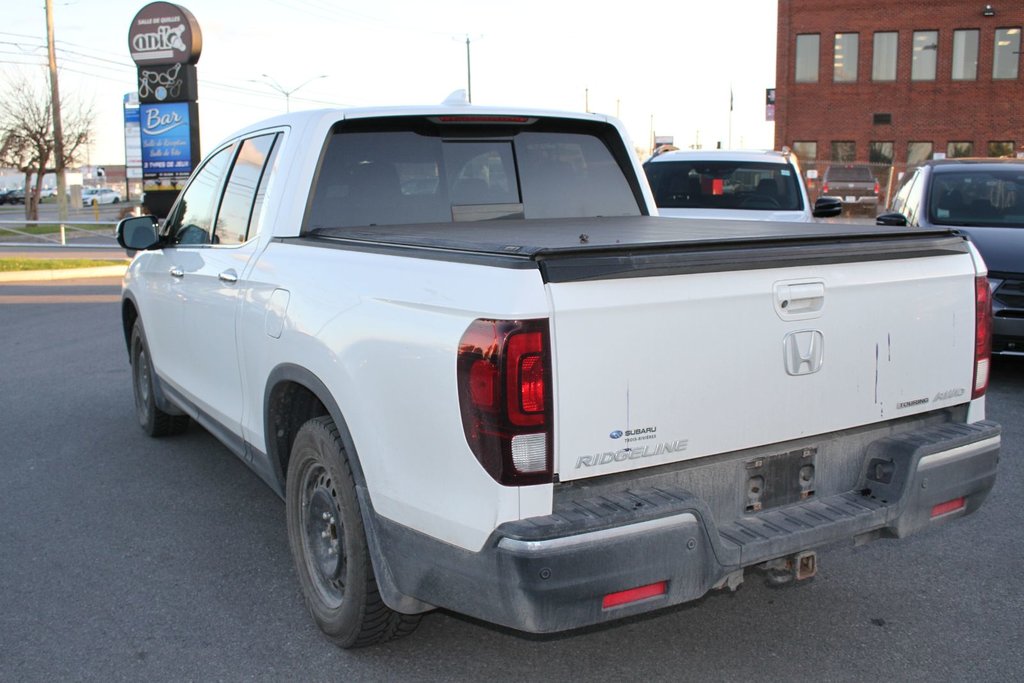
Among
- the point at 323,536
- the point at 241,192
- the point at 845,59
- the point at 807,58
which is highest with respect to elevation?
the point at 807,58

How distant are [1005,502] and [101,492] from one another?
5.00m

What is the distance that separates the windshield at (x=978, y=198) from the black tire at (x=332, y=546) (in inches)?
285

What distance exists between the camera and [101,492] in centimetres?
573

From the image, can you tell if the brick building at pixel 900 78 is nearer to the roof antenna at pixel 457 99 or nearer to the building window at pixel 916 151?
the building window at pixel 916 151

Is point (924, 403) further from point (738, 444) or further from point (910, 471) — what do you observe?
point (738, 444)

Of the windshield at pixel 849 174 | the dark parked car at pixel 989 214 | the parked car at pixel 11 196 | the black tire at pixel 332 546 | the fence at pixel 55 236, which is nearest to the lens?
the black tire at pixel 332 546

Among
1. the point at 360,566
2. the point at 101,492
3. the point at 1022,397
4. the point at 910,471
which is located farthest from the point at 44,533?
the point at 1022,397

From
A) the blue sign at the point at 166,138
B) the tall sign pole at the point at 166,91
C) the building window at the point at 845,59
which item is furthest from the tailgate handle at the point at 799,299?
the building window at the point at 845,59

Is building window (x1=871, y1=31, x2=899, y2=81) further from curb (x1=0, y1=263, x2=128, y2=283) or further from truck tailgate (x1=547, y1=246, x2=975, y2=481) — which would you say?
truck tailgate (x1=547, y1=246, x2=975, y2=481)

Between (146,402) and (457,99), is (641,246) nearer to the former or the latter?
(457,99)

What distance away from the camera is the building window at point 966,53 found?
4725cm

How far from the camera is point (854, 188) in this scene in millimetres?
35000

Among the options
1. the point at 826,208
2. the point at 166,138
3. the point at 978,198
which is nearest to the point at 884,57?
the point at 166,138

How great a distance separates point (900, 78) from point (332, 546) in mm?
49641
